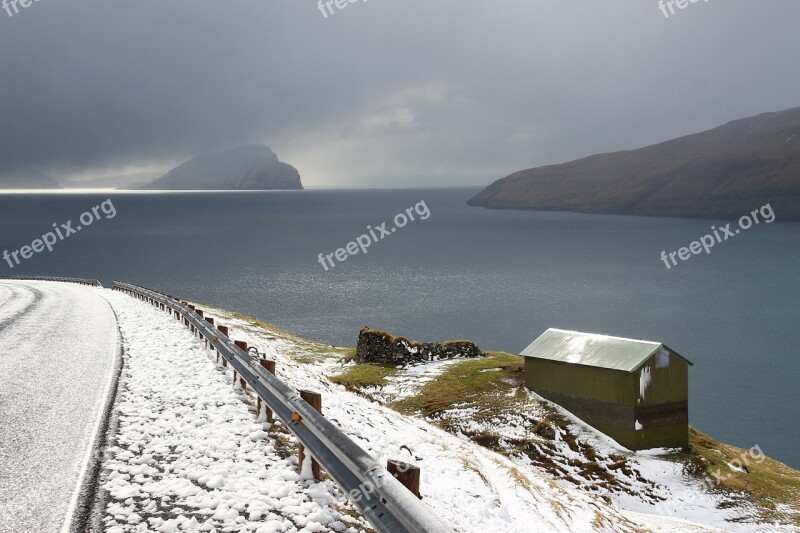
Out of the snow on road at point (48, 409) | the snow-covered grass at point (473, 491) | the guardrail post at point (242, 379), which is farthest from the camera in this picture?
the guardrail post at point (242, 379)

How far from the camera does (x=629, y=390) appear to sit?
34.9 meters

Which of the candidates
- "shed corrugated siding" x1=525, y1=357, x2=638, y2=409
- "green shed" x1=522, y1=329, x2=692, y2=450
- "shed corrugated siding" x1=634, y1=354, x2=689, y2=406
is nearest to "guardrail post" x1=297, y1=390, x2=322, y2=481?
"green shed" x1=522, y1=329, x2=692, y2=450

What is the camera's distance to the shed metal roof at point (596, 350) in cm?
3531

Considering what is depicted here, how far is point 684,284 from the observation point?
13438cm

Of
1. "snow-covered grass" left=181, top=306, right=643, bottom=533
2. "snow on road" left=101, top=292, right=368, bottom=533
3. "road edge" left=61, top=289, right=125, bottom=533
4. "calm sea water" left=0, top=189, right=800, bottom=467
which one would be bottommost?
"calm sea water" left=0, top=189, right=800, bottom=467

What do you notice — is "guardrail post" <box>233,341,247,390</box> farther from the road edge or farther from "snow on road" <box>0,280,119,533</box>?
"snow on road" <box>0,280,119,533</box>

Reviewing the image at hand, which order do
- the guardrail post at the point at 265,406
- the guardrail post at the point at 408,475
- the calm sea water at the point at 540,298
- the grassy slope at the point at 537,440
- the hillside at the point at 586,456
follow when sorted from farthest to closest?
1. the calm sea water at the point at 540,298
2. the grassy slope at the point at 537,440
3. the hillside at the point at 586,456
4. the guardrail post at the point at 265,406
5. the guardrail post at the point at 408,475

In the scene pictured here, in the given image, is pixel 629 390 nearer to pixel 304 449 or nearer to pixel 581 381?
pixel 581 381

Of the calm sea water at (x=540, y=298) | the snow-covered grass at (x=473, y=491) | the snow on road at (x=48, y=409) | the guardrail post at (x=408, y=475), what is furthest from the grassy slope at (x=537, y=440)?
the guardrail post at (x=408, y=475)

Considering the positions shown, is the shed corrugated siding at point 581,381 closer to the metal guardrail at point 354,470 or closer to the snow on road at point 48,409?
the snow on road at point 48,409

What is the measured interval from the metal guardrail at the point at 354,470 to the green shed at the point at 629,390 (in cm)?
2987

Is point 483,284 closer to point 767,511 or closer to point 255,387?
point 767,511

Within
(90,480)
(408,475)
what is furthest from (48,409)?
(408,475)

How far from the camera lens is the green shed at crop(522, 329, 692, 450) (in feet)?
→ 114
